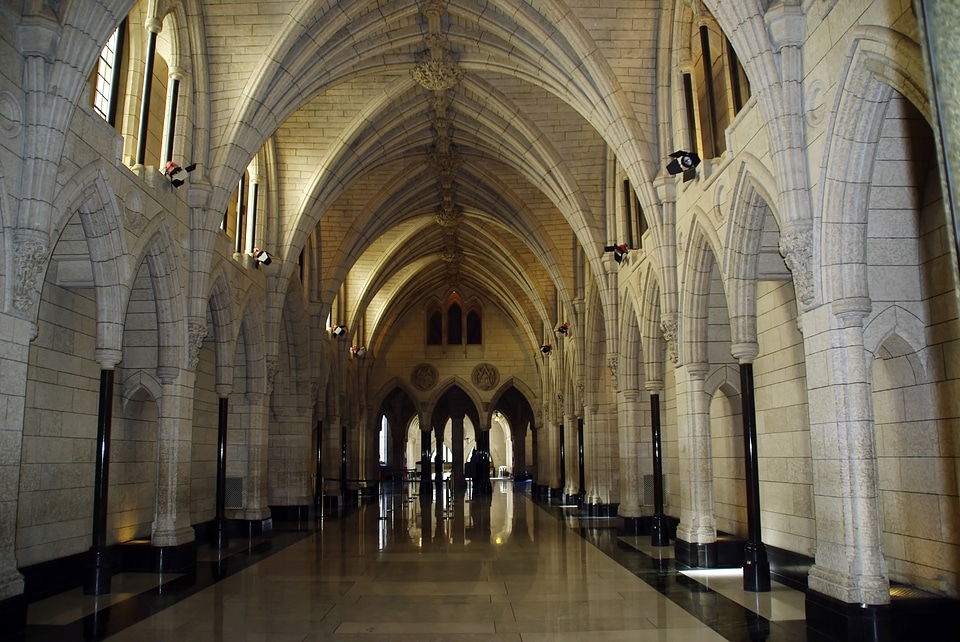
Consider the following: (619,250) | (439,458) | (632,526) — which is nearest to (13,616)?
(632,526)

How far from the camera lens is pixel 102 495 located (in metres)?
9.60

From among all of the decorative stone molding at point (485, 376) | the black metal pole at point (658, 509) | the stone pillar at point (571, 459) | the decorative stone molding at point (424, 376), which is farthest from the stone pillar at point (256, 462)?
the decorative stone molding at point (485, 376)

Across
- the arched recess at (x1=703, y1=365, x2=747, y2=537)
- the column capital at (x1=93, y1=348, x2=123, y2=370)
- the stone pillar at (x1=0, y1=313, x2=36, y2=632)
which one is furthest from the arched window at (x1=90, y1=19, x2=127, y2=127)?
the arched recess at (x1=703, y1=365, x2=747, y2=537)

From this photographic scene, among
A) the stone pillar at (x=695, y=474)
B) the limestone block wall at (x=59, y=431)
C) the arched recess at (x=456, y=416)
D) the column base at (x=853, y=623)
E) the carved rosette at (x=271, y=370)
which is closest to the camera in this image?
the column base at (x=853, y=623)

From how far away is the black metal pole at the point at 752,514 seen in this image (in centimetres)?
920

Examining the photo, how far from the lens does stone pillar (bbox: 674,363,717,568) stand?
11.1 metres

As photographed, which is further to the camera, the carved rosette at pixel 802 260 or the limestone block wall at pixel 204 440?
the limestone block wall at pixel 204 440

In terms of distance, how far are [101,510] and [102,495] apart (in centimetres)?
19

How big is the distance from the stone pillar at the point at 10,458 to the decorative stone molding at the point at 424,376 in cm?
2885

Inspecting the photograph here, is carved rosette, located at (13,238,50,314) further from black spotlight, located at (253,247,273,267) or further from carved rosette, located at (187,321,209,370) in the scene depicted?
black spotlight, located at (253,247,273,267)

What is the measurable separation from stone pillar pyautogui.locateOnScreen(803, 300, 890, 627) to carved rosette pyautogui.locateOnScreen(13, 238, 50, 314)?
7.70 meters

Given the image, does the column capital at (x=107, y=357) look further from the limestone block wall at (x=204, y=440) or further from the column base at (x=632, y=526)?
the column base at (x=632, y=526)

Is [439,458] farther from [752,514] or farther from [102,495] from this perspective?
[752,514]

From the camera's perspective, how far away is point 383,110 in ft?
57.5
